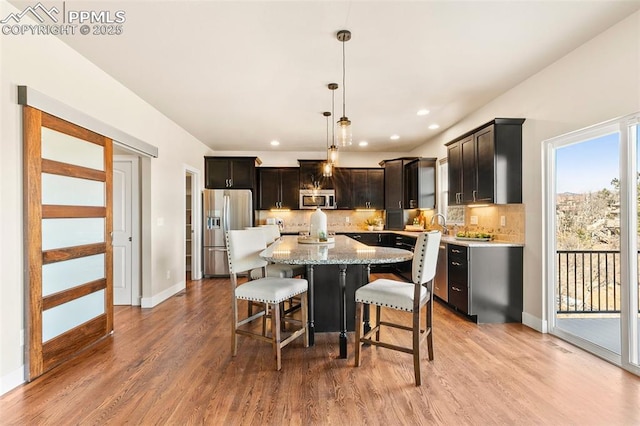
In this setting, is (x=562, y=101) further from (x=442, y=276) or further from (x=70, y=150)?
(x=70, y=150)

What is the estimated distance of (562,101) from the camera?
296 centimetres

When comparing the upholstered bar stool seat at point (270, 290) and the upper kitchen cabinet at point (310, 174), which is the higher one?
the upper kitchen cabinet at point (310, 174)

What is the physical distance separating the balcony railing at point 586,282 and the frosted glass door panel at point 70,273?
488cm

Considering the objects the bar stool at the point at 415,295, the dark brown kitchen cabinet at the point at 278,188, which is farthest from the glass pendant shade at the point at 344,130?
the dark brown kitchen cabinet at the point at 278,188

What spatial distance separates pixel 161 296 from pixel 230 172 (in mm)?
2880

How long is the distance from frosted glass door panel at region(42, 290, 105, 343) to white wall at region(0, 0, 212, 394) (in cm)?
21

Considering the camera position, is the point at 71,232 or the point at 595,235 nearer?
the point at 71,232

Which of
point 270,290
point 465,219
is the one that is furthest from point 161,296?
point 465,219

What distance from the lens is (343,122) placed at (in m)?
2.82

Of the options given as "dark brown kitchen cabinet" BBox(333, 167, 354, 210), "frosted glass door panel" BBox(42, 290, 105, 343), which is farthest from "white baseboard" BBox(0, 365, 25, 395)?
"dark brown kitchen cabinet" BBox(333, 167, 354, 210)

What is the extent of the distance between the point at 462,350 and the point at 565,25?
277 centimetres

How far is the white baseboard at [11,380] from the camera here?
2.10 meters

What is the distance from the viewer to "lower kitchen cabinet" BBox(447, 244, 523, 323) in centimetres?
354

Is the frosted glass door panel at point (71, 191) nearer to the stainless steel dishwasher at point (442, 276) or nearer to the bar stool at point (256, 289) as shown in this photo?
the bar stool at point (256, 289)
